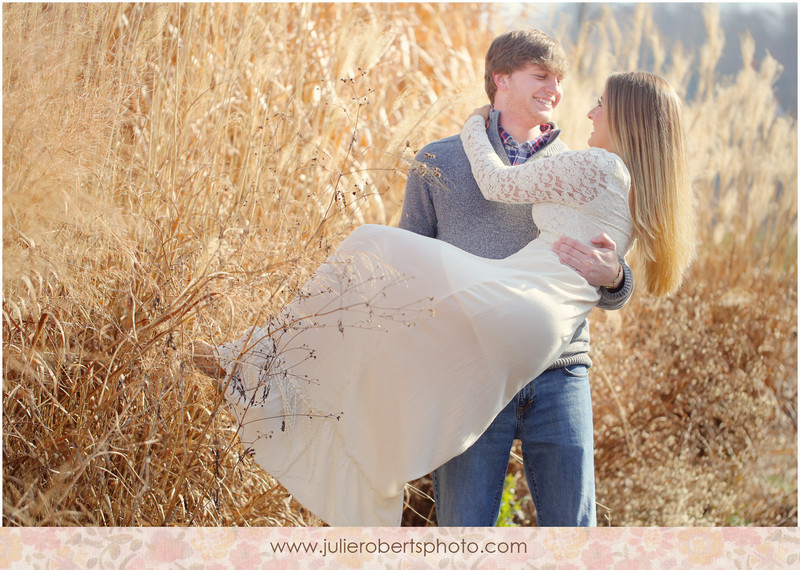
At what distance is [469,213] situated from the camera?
71.2 inches

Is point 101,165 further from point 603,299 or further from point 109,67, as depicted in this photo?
point 603,299

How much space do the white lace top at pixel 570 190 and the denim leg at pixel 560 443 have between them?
12.4 inches

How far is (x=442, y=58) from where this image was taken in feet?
13.0

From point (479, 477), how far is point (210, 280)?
70 centimetres

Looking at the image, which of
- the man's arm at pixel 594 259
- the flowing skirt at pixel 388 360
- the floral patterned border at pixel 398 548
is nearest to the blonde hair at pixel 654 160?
the man's arm at pixel 594 259

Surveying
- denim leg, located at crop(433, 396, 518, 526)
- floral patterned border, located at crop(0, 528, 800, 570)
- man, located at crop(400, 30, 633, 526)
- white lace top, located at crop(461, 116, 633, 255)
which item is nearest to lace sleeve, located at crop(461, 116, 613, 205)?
white lace top, located at crop(461, 116, 633, 255)

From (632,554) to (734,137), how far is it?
2856mm

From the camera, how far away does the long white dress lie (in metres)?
1.51

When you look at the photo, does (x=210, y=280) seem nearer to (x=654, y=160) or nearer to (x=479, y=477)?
(x=479, y=477)

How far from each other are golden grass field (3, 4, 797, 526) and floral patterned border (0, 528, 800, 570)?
0.25 feet

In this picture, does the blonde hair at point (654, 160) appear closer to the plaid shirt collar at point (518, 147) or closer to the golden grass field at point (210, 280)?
the plaid shirt collar at point (518, 147)

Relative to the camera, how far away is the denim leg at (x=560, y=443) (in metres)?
1.65

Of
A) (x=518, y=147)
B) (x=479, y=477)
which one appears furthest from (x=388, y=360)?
(x=518, y=147)

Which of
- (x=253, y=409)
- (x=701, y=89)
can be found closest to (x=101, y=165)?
(x=253, y=409)
